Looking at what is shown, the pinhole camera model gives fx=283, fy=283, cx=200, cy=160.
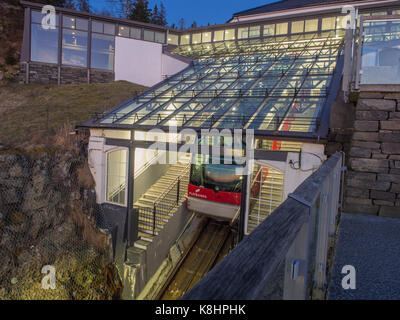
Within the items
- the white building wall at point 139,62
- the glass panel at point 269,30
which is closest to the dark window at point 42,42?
the white building wall at point 139,62

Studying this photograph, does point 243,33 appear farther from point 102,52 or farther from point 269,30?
point 102,52

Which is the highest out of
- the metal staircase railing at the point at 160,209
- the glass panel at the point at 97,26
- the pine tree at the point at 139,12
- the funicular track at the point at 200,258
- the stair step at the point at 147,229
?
the pine tree at the point at 139,12

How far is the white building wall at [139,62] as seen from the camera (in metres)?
24.1

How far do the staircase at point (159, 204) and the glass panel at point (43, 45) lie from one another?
51.4ft

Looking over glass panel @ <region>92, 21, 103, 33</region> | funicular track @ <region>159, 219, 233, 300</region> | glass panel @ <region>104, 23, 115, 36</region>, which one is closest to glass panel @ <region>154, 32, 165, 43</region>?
glass panel @ <region>104, 23, 115, 36</region>

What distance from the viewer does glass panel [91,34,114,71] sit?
23938mm

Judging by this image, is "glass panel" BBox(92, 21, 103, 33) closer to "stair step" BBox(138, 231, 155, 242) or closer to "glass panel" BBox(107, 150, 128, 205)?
"glass panel" BBox(107, 150, 128, 205)

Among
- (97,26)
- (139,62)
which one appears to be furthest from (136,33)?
(97,26)

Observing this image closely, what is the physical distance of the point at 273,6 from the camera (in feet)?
85.7

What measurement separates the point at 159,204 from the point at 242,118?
5680 mm

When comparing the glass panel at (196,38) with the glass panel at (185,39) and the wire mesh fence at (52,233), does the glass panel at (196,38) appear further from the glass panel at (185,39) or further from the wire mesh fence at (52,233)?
the wire mesh fence at (52,233)

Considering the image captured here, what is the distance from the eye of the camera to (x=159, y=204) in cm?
1293

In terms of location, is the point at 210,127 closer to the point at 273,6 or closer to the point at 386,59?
the point at 386,59

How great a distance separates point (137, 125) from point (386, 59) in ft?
27.4
